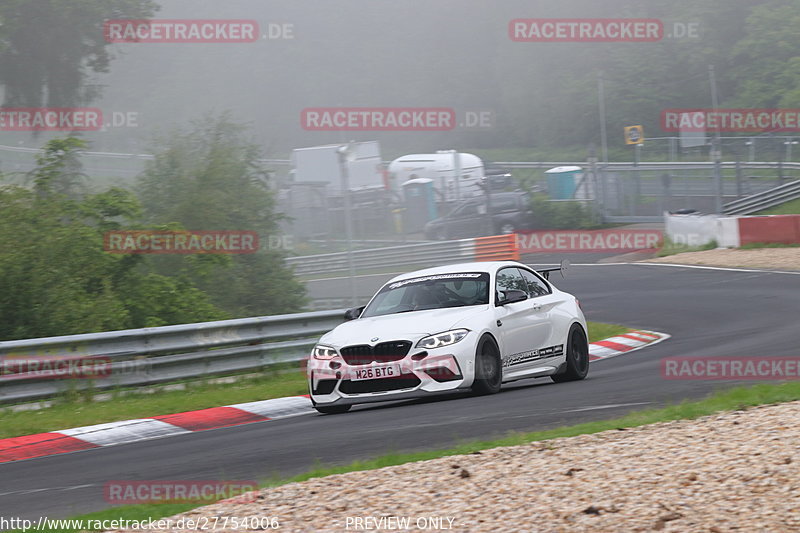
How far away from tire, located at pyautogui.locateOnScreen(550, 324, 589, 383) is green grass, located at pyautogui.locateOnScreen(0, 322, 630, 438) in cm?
331

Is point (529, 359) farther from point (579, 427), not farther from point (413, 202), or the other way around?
point (413, 202)

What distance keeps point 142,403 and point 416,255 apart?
17361 mm

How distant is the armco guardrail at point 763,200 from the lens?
133 feet

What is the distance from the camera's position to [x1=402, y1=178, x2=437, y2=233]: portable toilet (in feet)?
108

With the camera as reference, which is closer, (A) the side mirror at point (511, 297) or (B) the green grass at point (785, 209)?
(A) the side mirror at point (511, 297)

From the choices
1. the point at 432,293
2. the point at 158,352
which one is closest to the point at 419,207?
the point at 158,352

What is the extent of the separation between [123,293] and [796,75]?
54362 mm

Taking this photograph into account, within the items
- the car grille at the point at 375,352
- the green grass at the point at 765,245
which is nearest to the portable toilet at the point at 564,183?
the green grass at the point at 765,245

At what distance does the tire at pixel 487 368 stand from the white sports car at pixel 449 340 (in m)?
0.01

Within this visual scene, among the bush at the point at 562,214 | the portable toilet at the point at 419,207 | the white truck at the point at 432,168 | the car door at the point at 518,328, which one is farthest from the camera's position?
the white truck at the point at 432,168

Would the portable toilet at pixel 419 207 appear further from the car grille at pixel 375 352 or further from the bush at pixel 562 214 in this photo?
the car grille at pixel 375 352

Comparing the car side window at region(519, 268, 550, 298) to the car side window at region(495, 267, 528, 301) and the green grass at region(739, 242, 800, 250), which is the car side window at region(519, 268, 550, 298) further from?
the green grass at region(739, 242, 800, 250)

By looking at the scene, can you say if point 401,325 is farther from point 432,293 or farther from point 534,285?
point 534,285

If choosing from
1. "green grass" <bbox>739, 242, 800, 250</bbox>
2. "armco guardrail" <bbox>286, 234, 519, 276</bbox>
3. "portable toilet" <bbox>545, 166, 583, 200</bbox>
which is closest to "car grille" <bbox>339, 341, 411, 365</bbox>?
"armco guardrail" <bbox>286, 234, 519, 276</bbox>
